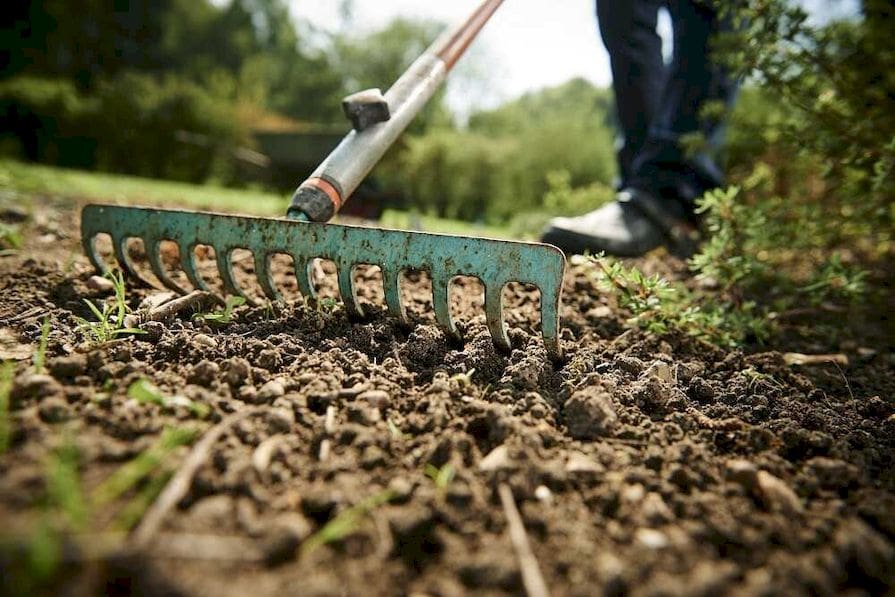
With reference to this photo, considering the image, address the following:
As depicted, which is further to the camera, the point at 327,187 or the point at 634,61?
the point at 634,61

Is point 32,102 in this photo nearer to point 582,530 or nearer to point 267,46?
point 582,530

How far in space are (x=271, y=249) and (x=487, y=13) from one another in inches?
71.5

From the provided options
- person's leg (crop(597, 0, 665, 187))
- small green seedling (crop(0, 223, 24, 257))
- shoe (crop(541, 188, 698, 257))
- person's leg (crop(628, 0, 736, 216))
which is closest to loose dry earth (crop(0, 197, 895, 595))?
small green seedling (crop(0, 223, 24, 257))

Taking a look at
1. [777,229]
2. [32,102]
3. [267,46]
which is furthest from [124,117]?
[267,46]

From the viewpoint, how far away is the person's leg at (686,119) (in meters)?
3.13

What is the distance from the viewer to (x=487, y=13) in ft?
9.18

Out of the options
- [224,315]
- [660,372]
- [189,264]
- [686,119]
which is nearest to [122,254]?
[189,264]

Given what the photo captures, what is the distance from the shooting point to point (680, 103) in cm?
324

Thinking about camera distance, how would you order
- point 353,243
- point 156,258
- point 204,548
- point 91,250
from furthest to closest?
point 91,250 → point 156,258 → point 353,243 → point 204,548

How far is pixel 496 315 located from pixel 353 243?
53 cm

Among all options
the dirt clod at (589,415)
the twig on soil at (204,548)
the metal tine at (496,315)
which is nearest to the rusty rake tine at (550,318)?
the metal tine at (496,315)

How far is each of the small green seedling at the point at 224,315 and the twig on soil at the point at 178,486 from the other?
2.16ft

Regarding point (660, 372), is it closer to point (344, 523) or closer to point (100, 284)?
point (344, 523)

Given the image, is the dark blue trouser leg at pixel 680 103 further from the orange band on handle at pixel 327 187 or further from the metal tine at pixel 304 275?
the metal tine at pixel 304 275
